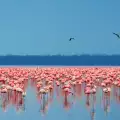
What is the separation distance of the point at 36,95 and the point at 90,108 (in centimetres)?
255

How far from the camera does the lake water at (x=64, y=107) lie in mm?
13359

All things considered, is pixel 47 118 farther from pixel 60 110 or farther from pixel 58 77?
pixel 58 77

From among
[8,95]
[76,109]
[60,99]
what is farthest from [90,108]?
[8,95]

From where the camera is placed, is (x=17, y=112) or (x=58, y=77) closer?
(x=17, y=112)

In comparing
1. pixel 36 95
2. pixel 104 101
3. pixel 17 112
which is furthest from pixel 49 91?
pixel 17 112

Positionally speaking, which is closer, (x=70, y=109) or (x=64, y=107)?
(x=70, y=109)

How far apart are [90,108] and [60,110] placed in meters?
0.82

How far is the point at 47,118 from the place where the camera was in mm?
13141

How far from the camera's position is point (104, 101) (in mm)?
15938

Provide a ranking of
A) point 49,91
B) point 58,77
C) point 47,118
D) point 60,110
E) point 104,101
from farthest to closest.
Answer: point 58,77, point 49,91, point 104,101, point 60,110, point 47,118

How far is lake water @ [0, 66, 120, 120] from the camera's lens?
13.4m

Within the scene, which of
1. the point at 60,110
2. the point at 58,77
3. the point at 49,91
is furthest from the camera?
the point at 58,77

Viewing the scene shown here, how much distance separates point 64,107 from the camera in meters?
14.8

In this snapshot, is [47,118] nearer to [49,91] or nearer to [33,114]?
[33,114]
